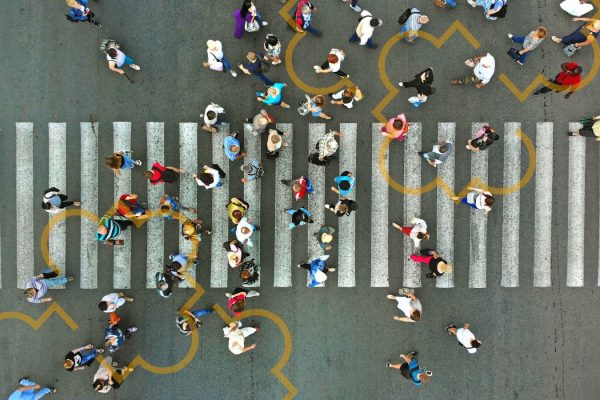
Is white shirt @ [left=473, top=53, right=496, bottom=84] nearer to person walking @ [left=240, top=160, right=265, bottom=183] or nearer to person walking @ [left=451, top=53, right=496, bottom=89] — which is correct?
person walking @ [left=451, top=53, right=496, bottom=89]

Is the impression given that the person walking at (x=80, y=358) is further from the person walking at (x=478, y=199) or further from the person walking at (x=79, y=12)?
the person walking at (x=478, y=199)

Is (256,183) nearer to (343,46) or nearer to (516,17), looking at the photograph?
(343,46)

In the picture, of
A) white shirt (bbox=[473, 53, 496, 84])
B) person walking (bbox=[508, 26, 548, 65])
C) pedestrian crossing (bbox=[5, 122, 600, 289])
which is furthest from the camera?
pedestrian crossing (bbox=[5, 122, 600, 289])

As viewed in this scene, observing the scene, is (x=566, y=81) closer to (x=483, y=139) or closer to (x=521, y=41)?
(x=521, y=41)

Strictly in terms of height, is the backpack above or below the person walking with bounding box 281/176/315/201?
above

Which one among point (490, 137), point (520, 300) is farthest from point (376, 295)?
point (490, 137)

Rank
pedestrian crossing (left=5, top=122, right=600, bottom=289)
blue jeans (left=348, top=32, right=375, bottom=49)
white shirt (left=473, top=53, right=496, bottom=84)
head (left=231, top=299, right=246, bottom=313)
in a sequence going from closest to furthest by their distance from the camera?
head (left=231, top=299, right=246, bottom=313) < white shirt (left=473, top=53, right=496, bottom=84) < blue jeans (left=348, top=32, right=375, bottom=49) < pedestrian crossing (left=5, top=122, right=600, bottom=289)

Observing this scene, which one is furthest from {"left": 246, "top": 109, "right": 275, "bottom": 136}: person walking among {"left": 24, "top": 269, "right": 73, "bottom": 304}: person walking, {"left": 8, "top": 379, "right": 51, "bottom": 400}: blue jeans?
{"left": 8, "top": 379, "right": 51, "bottom": 400}: blue jeans
